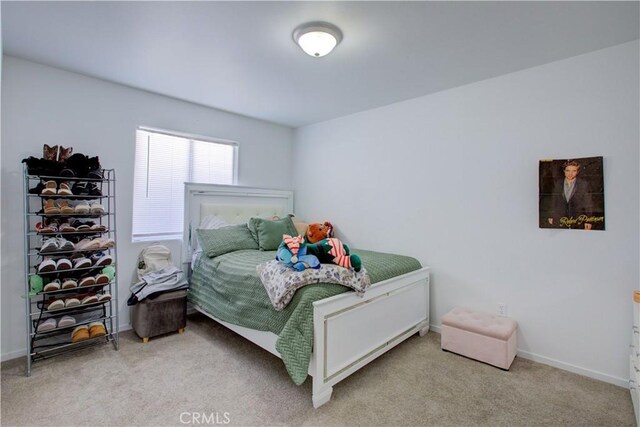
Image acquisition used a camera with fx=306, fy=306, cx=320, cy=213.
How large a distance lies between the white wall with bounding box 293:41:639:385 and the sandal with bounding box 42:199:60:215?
9.61 ft

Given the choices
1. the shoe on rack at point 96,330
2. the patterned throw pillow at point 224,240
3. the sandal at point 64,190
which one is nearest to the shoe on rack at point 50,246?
the sandal at point 64,190

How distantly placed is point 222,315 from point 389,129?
2.62 metres

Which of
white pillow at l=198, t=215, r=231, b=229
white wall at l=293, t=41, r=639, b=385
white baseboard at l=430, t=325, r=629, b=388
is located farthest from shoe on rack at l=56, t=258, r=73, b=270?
white baseboard at l=430, t=325, r=629, b=388

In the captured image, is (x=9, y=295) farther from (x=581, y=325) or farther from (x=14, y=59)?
(x=581, y=325)

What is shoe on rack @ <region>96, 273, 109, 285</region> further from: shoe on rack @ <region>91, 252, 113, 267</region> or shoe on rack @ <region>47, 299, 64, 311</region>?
shoe on rack @ <region>47, 299, 64, 311</region>

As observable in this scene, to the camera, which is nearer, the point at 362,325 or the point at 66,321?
the point at 362,325

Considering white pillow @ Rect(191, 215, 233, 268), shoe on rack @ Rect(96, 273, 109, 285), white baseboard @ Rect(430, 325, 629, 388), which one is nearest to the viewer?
white baseboard @ Rect(430, 325, 629, 388)

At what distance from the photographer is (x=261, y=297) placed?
228cm

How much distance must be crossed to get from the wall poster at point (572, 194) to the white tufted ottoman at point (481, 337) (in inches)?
35.4

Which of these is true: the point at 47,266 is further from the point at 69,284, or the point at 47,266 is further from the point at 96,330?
the point at 96,330

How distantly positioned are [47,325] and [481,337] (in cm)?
343

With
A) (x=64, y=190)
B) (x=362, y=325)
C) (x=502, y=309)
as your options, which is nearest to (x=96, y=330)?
(x=64, y=190)

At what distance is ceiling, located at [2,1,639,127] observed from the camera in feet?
6.08

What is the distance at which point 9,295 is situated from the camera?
2.48 m
